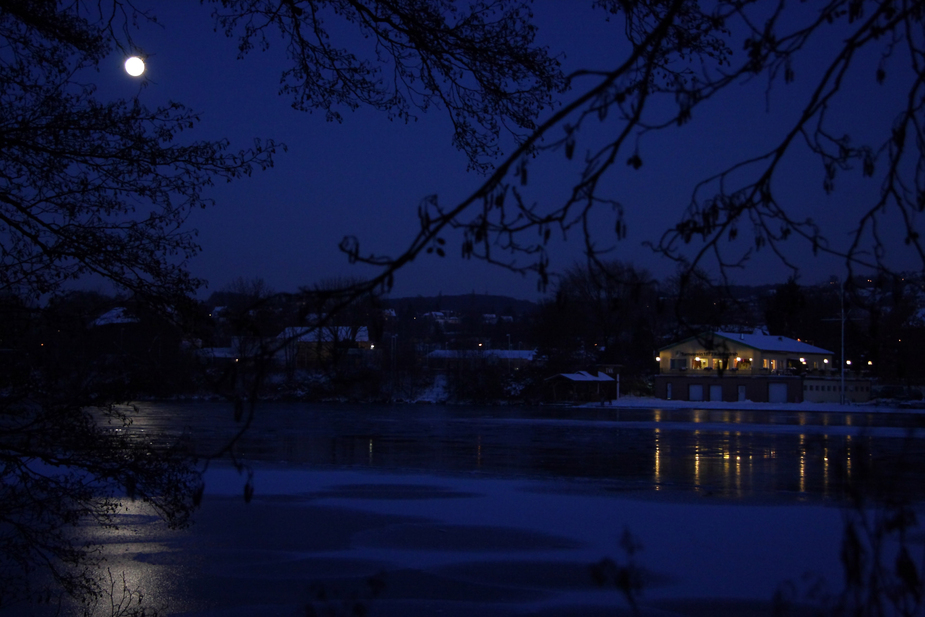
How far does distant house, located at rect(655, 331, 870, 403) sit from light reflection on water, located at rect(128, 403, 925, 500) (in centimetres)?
2424

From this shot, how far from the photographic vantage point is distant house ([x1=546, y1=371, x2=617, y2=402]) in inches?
2500

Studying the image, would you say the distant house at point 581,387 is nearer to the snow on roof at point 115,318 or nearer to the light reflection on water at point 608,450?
the light reflection on water at point 608,450

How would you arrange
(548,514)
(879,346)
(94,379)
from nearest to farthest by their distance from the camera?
(879,346) < (94,379) < (548,514)

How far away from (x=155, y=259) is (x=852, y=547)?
→ 5.94 m

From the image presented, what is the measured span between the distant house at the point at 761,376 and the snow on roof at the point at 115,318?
5587cm

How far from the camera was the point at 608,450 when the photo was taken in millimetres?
23438

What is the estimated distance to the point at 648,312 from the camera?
14.8ft

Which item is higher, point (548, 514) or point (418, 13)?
point (418, 13)

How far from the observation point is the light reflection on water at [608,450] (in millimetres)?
16516

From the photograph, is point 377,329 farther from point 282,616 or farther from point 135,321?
point 282,616

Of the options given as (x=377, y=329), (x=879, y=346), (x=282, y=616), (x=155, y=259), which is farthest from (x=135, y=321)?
(x=879, y=346)

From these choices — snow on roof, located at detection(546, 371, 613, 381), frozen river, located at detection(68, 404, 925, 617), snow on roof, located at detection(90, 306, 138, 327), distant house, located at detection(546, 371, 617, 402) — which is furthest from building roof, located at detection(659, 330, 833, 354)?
snow on roof, located at detection(90, 306, 138, 327)

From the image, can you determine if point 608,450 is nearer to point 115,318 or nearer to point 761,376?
point 115,318

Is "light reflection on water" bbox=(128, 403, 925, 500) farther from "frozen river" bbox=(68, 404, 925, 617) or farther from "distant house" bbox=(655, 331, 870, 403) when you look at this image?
"distant house" bbox=(655, 331, 870, 403)
